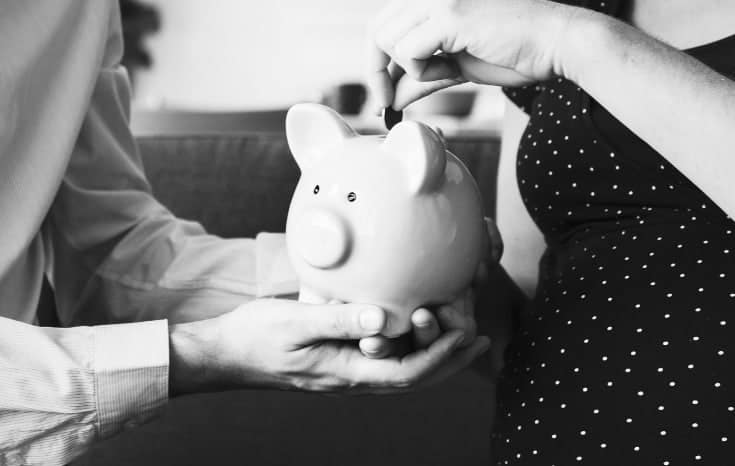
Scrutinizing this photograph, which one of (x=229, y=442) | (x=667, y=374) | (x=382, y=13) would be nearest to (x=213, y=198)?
(x=229, y=442)

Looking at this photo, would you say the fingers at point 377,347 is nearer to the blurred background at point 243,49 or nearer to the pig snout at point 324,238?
the pig snout at point 324,238

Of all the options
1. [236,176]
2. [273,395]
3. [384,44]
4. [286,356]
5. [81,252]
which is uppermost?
[384,44]

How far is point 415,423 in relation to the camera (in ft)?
3.06

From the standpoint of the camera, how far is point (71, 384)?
1.79 ft

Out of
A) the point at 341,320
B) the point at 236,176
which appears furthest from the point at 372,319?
the point at 236,176

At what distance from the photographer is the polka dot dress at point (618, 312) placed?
1.84ft

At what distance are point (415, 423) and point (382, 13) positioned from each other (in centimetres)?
55

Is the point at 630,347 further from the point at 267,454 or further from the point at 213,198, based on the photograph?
the point at 213,198

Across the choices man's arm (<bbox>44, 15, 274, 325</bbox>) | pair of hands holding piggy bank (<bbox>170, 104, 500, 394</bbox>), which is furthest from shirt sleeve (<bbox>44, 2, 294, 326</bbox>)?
pair of hands holding piggy bank (<bbox>170, 104, 500, 394</bbox>)

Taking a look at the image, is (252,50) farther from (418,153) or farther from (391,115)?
(418,153)

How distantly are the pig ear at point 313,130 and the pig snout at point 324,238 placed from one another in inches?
2.8

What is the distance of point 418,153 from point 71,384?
306mm

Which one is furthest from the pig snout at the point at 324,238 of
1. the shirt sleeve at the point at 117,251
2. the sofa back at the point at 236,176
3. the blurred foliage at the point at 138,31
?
the blurred foliage at the point at 138,31

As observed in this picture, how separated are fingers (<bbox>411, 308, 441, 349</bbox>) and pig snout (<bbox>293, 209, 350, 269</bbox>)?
0.23 feet
